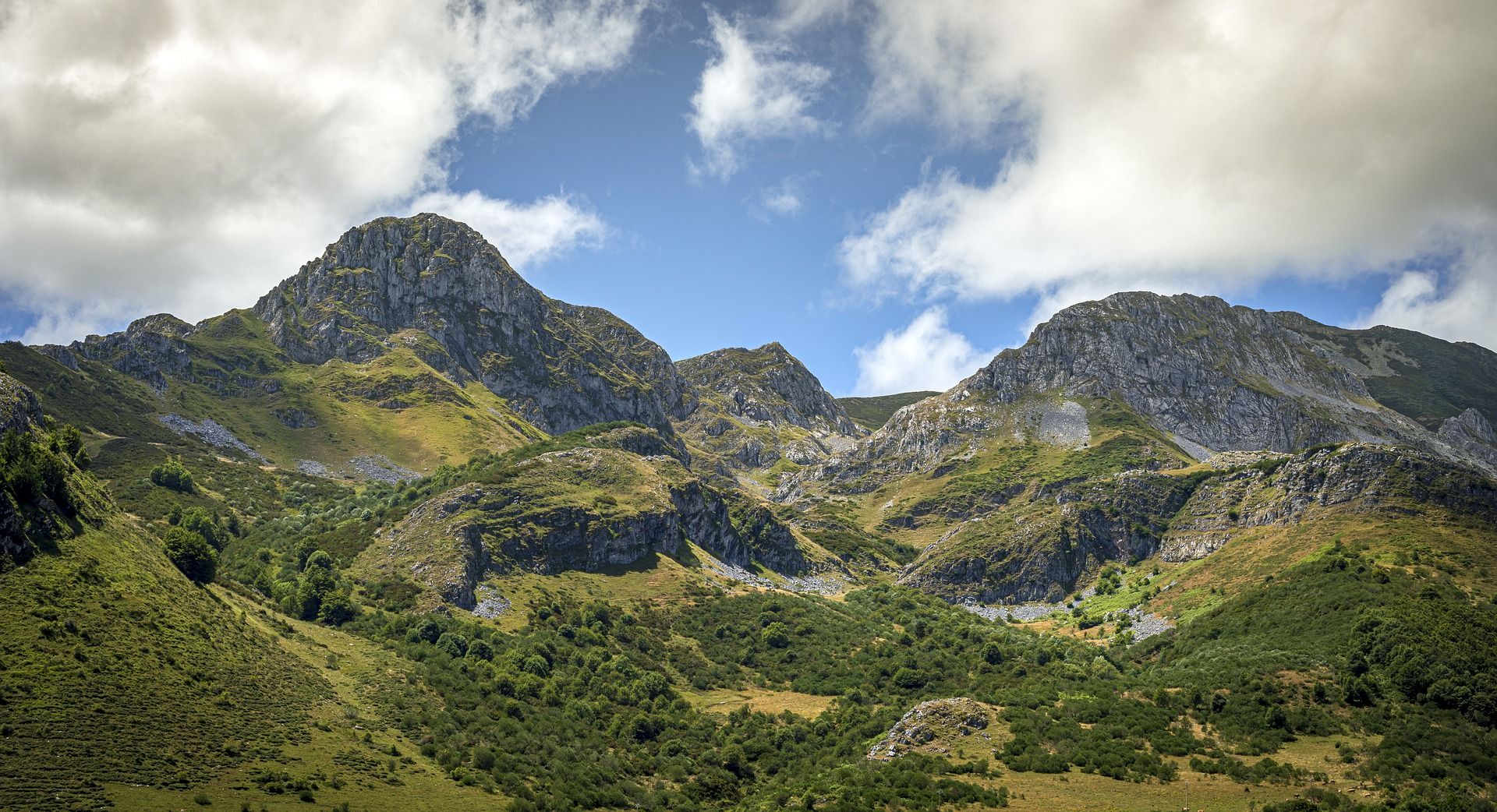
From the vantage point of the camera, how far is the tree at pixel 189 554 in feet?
373

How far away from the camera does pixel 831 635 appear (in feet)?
606

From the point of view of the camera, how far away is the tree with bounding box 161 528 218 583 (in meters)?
114

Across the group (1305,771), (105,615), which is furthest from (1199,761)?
(105,615)

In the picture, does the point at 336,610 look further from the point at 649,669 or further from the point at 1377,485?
the point at 1377,485

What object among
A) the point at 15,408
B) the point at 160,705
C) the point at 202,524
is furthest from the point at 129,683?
the point at 202,524

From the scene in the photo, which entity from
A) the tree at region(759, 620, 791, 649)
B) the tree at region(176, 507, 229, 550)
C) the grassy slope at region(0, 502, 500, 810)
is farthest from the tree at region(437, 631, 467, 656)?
the tree at region(759, 620, 791, 649)

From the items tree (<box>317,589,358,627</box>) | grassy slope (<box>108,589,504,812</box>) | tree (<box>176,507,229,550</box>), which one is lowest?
grassy slope (<box>108,589,504,812</box>)

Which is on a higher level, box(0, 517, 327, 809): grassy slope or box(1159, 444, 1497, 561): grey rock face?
box(1159, 444, 1497, 561): grey rock face

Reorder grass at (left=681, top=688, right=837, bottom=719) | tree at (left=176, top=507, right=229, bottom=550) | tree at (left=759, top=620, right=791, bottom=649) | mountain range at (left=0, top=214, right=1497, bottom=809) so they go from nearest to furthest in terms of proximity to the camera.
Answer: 1. mountain range at (left=0, top=214, right=1497, bottom=809)
2. grass at (left=681, top=688, right=837, bottom=719)
3. tree at (left=176, top=507, right=229, bottom=550)
4. tree at (left=759, top=620, right=791, bottom=649)

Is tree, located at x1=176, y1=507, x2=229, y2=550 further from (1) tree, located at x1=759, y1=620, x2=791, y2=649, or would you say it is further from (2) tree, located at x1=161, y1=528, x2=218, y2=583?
(1) tree, located at x1=759, y1=620, x2=791, y2=649

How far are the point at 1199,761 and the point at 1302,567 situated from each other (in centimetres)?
7759

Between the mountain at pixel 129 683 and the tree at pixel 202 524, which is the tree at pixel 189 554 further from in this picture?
the tree at pixel 202 524

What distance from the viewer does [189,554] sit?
115062 mm

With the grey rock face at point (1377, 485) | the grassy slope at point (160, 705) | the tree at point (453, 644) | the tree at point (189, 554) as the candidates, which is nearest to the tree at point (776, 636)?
the tree at point (453, 644)
